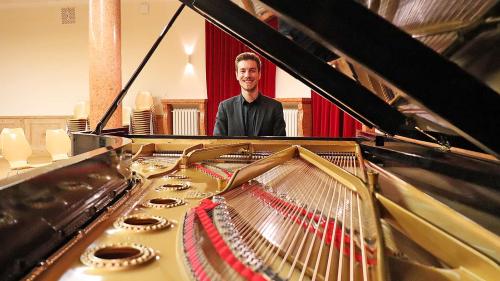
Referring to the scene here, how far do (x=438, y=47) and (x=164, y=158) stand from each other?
1.85m

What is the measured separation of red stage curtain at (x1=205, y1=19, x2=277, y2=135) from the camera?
28.7ft

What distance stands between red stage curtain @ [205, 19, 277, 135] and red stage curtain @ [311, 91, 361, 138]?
1239 mm

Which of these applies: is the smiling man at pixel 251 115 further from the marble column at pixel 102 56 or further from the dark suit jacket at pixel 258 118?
the marble column at pixel 102 56

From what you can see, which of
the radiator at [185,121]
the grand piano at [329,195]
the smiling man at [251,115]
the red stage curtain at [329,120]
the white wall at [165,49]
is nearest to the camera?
the grand piano at [329,195]

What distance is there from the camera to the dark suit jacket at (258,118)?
389cm

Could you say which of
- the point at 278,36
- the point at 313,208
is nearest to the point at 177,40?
the point at 278,36

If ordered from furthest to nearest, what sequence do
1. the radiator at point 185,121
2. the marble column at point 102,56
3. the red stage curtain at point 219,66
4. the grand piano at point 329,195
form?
the radiator at point 185,121 → the red stage curtain at point 219,66 → the marble column at point 102,56 → the grand piano at point 329,195

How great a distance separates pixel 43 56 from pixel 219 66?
4401 mm

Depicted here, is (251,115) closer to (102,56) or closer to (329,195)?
(329,195)

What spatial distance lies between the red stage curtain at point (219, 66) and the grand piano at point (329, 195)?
688 cm

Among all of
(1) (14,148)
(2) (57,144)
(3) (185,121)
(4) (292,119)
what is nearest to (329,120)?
(4) (292,119)

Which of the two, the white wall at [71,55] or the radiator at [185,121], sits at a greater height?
the white wall at [71,55]

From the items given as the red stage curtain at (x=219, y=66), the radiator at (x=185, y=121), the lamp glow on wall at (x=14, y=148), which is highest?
the red stage curtain at (x=219, y=66)

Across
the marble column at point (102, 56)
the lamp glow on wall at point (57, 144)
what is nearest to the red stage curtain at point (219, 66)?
the marble column at point (102, 56)
